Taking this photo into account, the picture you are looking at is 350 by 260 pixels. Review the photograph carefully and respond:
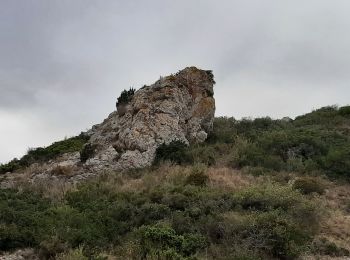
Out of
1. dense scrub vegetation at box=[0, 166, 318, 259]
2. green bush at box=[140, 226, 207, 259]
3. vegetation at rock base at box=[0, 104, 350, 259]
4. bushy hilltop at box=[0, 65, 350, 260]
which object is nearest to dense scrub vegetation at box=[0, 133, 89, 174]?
bushy hilltop at box=[0, 65, 350, 260]

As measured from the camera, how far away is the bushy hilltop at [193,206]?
10.6 m

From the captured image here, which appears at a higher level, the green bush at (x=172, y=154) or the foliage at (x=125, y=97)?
the foliage at (x=125, y=97)

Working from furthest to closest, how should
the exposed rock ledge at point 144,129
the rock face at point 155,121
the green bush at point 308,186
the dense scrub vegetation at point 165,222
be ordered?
the rock face at point 155,121
the exposed rock ledge at point 144,129
the green bush at point 308,186
the dense scrub vegetation at point 165,222

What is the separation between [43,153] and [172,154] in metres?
7.88

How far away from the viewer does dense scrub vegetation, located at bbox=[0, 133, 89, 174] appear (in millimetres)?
23545

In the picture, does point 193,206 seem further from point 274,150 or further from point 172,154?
point 274,150

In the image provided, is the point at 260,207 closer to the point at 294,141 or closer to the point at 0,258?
the point at 0,258

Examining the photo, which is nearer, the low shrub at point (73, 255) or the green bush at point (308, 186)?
the low shrub at point (73, 255)

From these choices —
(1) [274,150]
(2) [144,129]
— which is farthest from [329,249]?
(2) [144,129]

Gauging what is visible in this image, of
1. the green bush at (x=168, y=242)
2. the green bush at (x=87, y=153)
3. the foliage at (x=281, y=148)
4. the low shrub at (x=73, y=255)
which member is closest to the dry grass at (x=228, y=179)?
the foliage at (x=281, y=148)

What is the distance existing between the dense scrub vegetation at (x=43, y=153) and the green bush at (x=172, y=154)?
18.2ft

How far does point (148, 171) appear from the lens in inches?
754

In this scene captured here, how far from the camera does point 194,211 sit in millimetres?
12672

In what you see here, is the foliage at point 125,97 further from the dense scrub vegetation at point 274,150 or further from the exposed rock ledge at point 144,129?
the dense scrub vegetation at point 274,150
